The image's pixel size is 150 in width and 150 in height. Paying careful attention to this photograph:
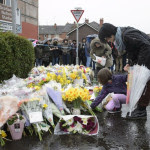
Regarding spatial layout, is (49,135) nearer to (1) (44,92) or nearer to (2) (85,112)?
(1) (44,92)

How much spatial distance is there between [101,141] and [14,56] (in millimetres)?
3871

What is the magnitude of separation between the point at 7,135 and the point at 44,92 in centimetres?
96

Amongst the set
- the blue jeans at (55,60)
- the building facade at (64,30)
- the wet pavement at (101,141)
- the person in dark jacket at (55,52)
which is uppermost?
the building facade at (64,30)

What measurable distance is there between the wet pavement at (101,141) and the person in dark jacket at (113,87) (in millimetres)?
951

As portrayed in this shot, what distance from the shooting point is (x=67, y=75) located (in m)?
6.56

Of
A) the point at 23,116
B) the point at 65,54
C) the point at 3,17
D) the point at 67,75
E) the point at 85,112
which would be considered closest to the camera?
the point at 23,116

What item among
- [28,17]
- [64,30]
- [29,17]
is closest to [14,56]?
[28,17]

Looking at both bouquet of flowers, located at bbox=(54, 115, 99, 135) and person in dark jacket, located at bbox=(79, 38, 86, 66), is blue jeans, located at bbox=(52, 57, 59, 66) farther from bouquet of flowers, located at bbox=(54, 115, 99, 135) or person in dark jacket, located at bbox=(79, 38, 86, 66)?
bouquet of flowers, located at bbox=(54, 115, 99, 135)

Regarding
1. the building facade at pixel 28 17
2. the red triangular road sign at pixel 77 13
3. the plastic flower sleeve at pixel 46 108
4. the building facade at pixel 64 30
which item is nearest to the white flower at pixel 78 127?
the plastic flower sleeve at pixel 46 108

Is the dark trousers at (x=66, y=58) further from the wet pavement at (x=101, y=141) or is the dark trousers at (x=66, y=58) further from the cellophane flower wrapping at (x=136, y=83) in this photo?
the wet pavement at (x=101, y=141)

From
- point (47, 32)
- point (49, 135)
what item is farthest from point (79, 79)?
point (47, 32)

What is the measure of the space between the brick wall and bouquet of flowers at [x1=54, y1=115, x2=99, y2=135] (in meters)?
20.1

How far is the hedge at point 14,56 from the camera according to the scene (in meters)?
5.88

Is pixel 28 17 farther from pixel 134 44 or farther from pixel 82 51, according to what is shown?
pixel 134 44
